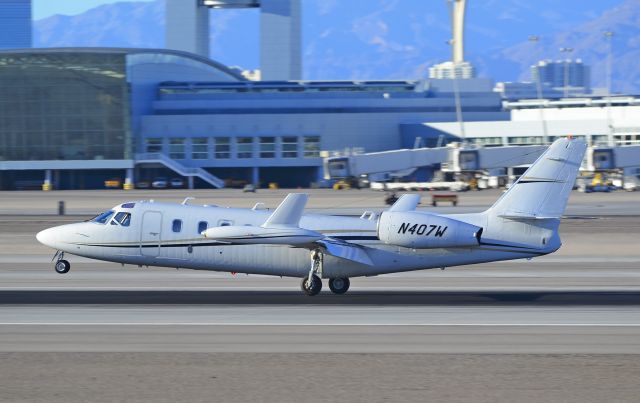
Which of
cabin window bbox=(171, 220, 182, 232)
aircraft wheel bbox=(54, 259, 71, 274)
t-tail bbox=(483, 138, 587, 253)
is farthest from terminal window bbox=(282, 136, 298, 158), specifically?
t-tail bbox=(483, 138, 587, 253)

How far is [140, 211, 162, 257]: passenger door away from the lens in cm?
3634

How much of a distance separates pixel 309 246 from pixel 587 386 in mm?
14339

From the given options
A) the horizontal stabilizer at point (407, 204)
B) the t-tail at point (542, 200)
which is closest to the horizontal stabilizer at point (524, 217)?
the t-tail at point (542, 200)

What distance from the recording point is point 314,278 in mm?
34469

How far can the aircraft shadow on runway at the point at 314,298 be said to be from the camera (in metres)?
32.9

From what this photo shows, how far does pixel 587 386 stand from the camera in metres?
21.2

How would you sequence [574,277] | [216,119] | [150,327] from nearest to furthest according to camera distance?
1. [150,327]
2. [574,277]
3. [216,119]

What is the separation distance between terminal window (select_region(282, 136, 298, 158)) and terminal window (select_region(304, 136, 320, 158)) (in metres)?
1.54

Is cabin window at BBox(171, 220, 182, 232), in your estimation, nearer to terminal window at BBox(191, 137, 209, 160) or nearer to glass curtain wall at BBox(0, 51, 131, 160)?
glass curtain wall at BBox(0, 51, 131, 160)

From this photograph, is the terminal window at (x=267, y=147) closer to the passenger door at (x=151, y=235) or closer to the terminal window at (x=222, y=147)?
the terminal window at (x=222, y=147)

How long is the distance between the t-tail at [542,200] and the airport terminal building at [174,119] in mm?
125667

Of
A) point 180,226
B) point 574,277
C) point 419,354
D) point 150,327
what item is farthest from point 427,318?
point 574,277

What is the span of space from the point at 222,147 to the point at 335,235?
439ft

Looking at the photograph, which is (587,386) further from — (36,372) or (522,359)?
(36,372)
